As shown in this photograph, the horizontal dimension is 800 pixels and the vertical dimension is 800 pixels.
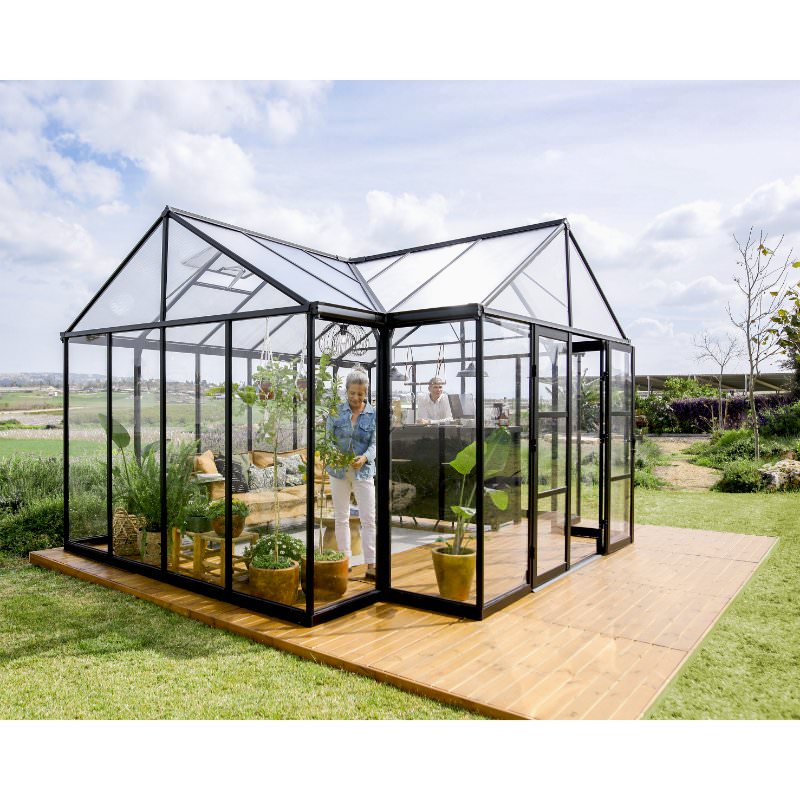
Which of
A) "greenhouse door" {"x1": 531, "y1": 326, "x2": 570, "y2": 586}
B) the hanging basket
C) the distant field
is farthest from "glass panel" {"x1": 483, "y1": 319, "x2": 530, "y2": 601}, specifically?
the distant field

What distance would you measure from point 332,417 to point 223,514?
3.83ft

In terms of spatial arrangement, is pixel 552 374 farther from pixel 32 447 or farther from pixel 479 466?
pixel 32 447

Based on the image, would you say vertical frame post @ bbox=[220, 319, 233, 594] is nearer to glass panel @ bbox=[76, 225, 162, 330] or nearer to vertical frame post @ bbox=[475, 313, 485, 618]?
glass panel @ bbox=[76, 225, 162, 330]

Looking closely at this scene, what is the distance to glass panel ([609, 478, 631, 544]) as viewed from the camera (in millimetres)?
6512

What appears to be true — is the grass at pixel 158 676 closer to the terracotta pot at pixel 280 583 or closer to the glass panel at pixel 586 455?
the terracotta pot at pixel 280 583

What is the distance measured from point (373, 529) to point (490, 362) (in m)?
1.57

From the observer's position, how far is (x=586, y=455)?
20.0ft

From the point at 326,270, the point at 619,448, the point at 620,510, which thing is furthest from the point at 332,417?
the point at 620,510

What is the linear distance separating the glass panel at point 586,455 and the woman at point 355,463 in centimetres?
220

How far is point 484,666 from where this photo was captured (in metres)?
3.57

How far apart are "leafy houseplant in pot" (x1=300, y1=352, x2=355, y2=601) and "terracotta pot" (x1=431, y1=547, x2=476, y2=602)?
690 millimetres

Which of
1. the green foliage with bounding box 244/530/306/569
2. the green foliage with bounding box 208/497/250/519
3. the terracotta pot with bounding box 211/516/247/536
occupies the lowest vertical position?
the green foliage with bounding box 244/530/306/569
